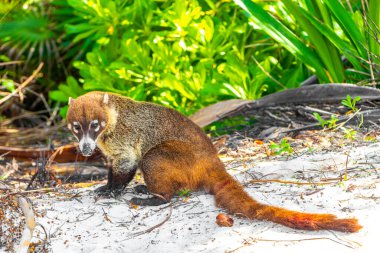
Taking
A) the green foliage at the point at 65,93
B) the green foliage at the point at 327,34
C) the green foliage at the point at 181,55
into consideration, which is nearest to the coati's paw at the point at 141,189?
the green foliage at the point at 181,55

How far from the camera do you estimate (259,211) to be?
356 centimetres

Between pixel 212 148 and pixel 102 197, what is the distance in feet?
2.55

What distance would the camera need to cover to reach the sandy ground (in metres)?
3.33

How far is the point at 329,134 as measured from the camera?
4.93 metres

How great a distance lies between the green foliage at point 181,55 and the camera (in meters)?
5.98

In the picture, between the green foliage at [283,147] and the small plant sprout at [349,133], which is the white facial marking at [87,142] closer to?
the green foliage at [283,147]

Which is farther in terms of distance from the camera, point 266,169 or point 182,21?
point 182,21

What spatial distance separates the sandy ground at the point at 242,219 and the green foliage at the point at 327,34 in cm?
124

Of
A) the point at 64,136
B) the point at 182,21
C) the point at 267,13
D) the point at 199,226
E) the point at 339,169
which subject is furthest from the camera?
the point at 64,136

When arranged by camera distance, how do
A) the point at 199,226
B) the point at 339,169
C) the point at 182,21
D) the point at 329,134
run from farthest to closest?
the point at 182,21
the point at 329,134
the point at 339,169
the point at 199,226

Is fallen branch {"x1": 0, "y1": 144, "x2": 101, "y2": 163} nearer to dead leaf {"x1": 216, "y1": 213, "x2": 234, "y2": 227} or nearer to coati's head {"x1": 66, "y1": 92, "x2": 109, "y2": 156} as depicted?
coati's head {"x1": 66, "y1": 92, "x2": 109, "y2": 156}

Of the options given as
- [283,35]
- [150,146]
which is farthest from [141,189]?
[283,35]

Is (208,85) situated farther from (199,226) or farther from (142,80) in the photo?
(199,226)

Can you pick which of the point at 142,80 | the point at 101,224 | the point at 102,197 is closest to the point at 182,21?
the point at 142,80
